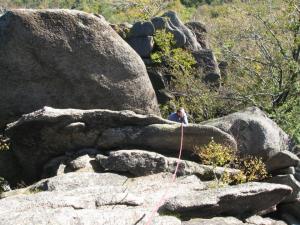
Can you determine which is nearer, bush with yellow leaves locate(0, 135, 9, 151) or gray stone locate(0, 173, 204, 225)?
gray stone locate(0, 173, 204, 225)

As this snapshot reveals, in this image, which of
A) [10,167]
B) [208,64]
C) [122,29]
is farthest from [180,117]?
[208,64]

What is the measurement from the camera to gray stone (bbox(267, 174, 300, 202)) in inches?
545

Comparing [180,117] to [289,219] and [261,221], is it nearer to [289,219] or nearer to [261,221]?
[289,219]

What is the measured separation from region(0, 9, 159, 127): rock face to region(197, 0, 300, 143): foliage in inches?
272

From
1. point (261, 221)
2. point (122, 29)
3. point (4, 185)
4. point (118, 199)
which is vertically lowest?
point (4, 185)

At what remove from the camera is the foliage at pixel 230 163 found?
45.6ft

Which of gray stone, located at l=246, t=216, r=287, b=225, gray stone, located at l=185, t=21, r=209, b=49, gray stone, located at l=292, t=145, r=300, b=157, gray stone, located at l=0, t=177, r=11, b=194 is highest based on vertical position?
gray stone, located at l=185, t=21, r=209, b=49

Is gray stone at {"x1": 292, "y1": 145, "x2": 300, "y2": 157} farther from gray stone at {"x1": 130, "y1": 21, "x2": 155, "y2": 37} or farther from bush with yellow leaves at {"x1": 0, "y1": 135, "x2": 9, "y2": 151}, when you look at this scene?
gray stone at {"x1": 130, "y1": 21, "x2": 155, "y2": 37}

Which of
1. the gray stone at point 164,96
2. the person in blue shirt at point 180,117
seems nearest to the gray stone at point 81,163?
the person in blue shirt at point 180,117

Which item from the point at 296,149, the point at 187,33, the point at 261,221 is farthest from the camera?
the point at 187,33

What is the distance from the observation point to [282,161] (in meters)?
14.9

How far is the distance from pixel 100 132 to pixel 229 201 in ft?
16.6

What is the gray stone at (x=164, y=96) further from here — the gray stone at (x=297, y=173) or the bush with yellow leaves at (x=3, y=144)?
the gray stone at (x=297, y=173)

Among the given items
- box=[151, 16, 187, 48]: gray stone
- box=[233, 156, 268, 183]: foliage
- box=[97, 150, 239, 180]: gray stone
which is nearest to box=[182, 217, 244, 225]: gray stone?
box=[233, 156, 268, 183]: foliage
